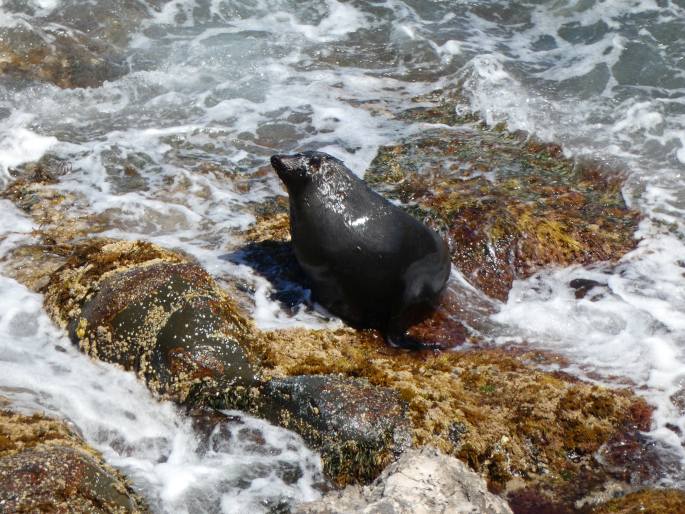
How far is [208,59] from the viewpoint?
39.0 feet

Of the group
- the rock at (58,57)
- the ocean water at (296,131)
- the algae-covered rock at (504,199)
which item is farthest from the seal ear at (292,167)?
the rock at (58,57)

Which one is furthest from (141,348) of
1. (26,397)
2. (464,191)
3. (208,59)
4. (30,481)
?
(208,59)

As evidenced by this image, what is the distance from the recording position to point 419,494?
11.6 ft

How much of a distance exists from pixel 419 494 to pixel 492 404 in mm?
1446

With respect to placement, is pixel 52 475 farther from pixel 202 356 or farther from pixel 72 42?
pixel 72 42

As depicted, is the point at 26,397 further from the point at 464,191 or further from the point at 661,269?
the point at 661,269

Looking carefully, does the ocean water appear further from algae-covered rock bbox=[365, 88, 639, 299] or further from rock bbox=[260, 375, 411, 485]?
algae-covered rock bbox=[365, 88, 639, 299]

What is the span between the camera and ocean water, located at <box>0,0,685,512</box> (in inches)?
184

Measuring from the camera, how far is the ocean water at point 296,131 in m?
4.66

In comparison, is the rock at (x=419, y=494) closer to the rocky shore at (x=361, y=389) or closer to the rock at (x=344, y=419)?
the rocky shore at (x=361, y=389)

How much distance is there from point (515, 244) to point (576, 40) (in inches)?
296

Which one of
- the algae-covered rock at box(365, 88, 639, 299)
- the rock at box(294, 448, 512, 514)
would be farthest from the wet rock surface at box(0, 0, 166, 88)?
the rock at box(294, 448, 512, 514)

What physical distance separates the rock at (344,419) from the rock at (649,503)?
1.18m

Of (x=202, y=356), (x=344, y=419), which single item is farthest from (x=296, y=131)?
(x=344, y=419)
